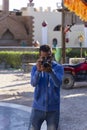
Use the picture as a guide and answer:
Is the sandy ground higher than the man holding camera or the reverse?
the reverse

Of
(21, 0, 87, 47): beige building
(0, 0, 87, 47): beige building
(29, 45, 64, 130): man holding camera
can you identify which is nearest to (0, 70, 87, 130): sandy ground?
(29, 45, 64, 130): man holding camera

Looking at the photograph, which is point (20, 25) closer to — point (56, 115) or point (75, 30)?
point (75, 30)

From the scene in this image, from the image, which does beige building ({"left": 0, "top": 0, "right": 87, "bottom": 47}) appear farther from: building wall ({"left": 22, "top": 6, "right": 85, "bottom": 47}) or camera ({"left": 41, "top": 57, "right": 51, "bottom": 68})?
camera ({"left": 41, "top": 57, "right": 51, "bottom": 68})

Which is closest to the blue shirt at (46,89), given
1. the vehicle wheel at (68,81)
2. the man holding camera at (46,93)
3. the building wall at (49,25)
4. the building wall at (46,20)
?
the man holding camera at (46,93)

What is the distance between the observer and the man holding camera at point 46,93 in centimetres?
529

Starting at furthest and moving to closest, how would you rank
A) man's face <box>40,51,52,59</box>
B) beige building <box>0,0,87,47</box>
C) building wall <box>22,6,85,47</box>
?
building wall <box>22,6,85,47</box> → beige building <box>0,0,87,47</box> → man's face <box>40,51,52,59</box>

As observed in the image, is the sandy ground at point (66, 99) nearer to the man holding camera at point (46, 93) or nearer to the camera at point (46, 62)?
the man holding camera at point (46, 93)

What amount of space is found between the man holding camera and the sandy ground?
3.08 metres

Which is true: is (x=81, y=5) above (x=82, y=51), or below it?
above

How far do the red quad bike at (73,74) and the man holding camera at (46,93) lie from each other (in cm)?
962

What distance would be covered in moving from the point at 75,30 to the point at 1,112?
36126mm

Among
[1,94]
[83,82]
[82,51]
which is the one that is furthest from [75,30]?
[1,94]

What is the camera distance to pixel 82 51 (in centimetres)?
2942

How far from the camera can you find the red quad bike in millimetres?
15023
